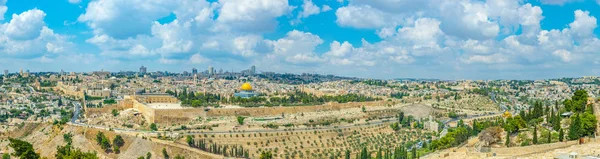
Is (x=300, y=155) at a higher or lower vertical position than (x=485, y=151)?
lower

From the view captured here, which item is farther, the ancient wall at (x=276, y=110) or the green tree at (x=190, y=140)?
the ancient wall at (x=276, y=110)

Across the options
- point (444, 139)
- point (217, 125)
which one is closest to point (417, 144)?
point (444, 139)

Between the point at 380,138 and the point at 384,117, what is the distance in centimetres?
1390

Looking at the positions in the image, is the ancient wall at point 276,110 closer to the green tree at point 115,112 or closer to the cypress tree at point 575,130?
the green tree at point 115,112

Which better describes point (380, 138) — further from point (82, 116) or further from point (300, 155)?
point (82, 116)

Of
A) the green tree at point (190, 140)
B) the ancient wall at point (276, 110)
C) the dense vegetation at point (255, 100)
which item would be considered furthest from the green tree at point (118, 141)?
the dense vegetation at point (255, 100)

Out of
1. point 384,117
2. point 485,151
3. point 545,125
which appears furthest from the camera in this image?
point 384,117

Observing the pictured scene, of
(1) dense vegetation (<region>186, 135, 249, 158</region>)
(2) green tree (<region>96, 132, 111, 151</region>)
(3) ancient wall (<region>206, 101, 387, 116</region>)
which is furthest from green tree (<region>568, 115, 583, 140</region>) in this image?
(3) ancient wall (<region>206, 101, 387, 116</region>)

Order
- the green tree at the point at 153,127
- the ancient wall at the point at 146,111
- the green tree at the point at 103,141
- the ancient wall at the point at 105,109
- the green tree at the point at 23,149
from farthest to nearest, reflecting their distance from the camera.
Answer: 1. the ancient wall at the point at 105,109
2. the ancient wall at the point at 146,111
3. the green tree at the point at 153,127
4. the green tree at the point at 103,141
5. the green tree at the point at 23,149

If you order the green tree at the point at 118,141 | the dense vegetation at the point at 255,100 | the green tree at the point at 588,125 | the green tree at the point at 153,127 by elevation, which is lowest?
the green tree at the point at 118,141

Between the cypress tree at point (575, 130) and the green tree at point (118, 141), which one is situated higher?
the cypress tree at point (575, 130)

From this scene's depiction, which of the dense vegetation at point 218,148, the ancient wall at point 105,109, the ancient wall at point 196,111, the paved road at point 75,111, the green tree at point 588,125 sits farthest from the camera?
the ancient wall at point 105,109

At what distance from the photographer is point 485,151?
1437 inches

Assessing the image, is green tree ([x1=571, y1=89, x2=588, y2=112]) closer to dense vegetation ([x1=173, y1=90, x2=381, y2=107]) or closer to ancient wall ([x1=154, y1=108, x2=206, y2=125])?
dense vegetation ([x1=173, y1=90, x2=381, y2=107])
